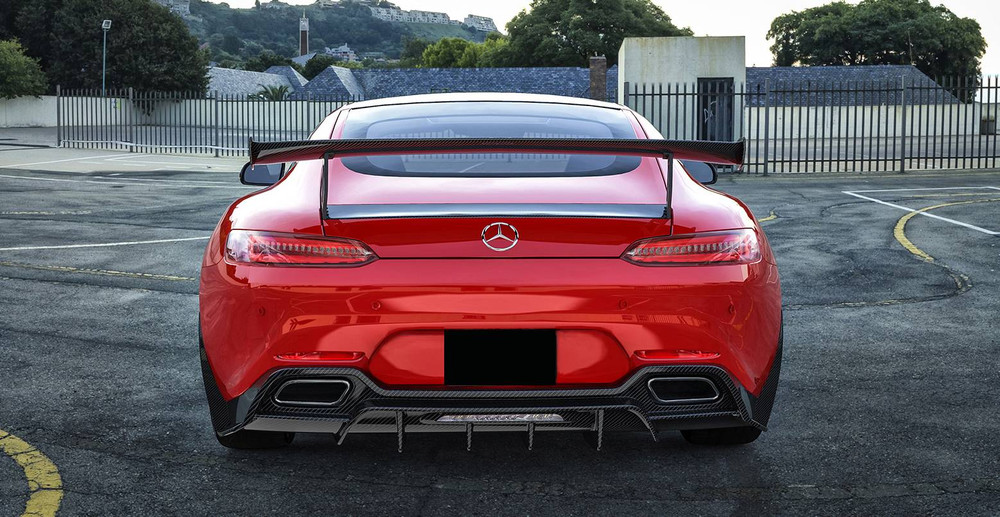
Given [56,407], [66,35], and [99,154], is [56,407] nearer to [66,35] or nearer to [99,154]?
[99,154]

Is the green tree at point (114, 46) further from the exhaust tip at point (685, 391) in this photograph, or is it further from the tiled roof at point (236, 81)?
the exhaust tip at point (685, 391)

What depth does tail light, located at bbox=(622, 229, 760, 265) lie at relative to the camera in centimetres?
337

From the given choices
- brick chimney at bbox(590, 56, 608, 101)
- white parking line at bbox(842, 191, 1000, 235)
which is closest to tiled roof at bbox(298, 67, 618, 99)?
brick chimney at bbox(590, 56, 608, 101)

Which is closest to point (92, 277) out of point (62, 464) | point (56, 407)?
point (56, 407)

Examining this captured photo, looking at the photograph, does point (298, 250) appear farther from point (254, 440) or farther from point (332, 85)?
point (332, 85)

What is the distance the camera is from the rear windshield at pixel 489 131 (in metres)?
3.88

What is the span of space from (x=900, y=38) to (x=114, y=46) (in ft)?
193

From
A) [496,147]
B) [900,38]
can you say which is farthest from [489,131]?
[900,38]

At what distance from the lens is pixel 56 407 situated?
15.3 feet

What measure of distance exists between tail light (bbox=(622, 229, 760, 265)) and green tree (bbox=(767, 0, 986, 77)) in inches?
3531

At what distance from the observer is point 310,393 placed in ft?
11.3

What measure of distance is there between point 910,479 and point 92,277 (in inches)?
256

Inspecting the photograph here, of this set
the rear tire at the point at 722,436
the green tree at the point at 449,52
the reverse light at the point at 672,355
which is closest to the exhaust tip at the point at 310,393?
the reverse light at the point at 672,355

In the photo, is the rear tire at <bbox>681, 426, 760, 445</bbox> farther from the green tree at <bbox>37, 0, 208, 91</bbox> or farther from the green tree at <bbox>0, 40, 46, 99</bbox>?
the green tree at <bbox>37, 0, 208, 91</bbox>
